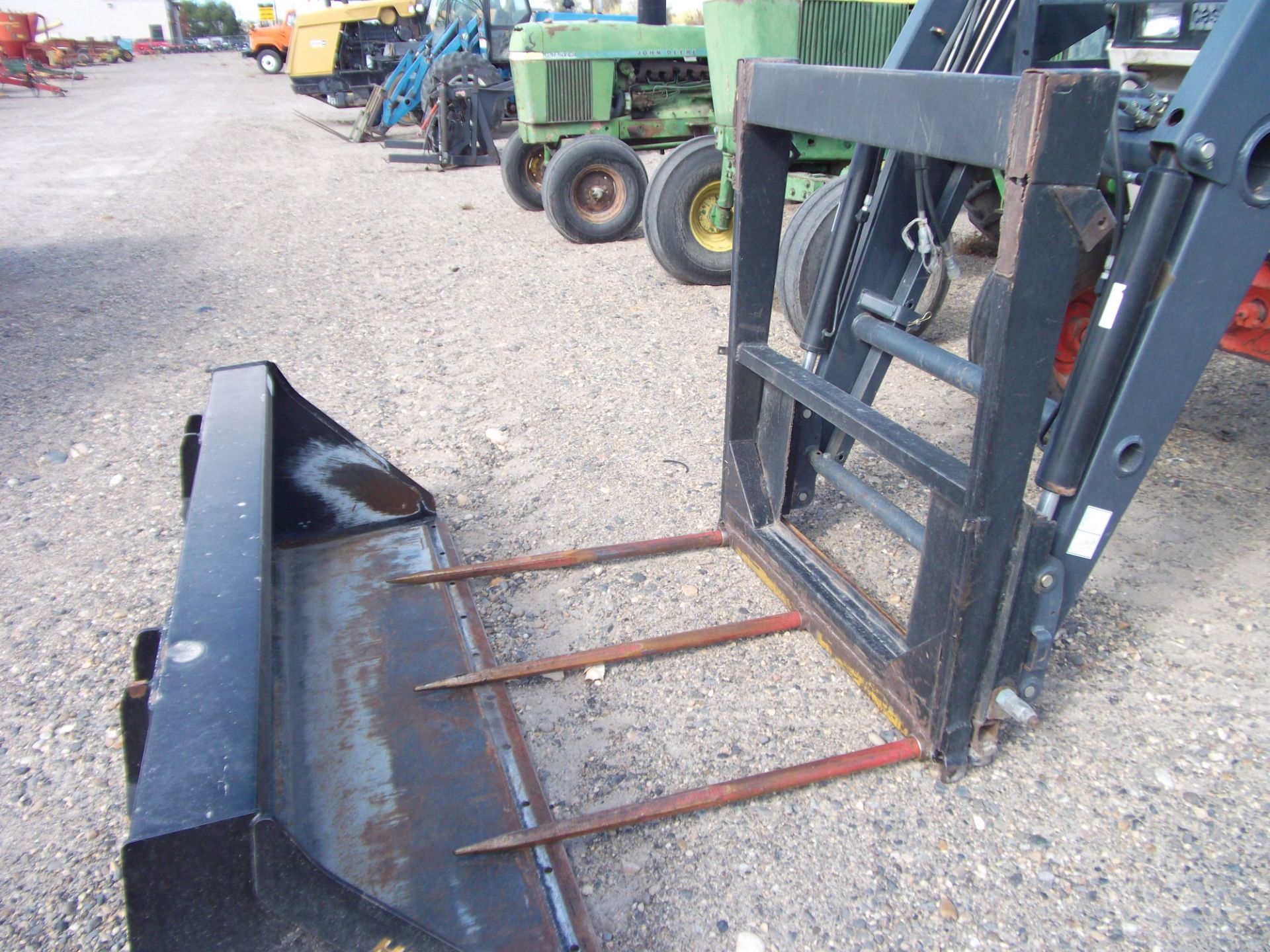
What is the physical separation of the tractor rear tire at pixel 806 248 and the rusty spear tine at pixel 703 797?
8.39 feet

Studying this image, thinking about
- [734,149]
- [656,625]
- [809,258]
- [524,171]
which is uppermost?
[734,149]

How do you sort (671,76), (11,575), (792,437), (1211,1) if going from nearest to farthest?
(1211,1)
(792,437)
(11,575)
(671,76)

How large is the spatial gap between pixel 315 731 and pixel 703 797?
85 cm

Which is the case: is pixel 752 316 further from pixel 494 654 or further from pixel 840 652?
pixel 494 654

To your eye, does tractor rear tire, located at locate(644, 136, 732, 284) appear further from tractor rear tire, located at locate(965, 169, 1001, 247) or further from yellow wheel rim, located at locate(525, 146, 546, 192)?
yellow wheel rim, located at locate(525, 146, 546, 192)

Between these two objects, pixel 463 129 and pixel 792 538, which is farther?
pixel 463 129

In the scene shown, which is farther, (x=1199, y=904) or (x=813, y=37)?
(x=813, y=37)

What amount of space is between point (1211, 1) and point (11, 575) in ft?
12.4

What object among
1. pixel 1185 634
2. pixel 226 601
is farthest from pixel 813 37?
pixel 226 601

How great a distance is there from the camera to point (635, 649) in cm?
227

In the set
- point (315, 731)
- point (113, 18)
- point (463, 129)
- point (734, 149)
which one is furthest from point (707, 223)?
point (113, 18)

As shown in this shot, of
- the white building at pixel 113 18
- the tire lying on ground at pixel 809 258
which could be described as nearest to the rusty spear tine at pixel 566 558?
the tire lying on ground at pixel 809 258

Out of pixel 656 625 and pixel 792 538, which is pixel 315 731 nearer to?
pixel 656 625

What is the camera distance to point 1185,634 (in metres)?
2.42
